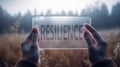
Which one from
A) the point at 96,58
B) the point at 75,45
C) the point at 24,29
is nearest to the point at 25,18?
the point at 24,29

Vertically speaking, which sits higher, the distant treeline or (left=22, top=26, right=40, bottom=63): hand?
the distant treeline

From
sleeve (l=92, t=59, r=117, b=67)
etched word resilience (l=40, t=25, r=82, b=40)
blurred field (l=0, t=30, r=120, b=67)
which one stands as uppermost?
etched word resilience (l=40, t=25, r=82, b=40)

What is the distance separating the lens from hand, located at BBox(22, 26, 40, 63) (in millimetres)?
2797

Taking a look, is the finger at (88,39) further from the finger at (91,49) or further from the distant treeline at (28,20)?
the distant treeline at (28,20)

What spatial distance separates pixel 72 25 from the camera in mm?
2816

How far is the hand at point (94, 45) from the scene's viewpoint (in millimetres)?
2824

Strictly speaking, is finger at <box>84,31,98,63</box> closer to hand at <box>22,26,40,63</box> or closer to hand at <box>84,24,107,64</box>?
hand at <box>84,24,107,64</box>

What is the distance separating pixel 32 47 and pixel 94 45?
598 millimetres

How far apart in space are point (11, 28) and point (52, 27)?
0.39 meters

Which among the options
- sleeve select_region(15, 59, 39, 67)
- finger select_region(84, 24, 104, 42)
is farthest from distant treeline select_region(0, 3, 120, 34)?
sleeve select_region(15, 59, 39, 67)

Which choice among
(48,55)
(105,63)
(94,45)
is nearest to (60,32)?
(48,55)

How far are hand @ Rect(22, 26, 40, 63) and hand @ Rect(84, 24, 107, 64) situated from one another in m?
0.47

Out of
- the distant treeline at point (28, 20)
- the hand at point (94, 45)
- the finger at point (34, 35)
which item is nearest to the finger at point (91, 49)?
the hand at point (94, 45)

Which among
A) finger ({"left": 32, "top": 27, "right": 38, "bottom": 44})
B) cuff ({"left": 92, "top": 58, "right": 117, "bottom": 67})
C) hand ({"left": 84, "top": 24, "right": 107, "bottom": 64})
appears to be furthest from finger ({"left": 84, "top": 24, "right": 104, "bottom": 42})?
finger ({"left": 32, "top": 27, "right": 38, "bottom": 44})
